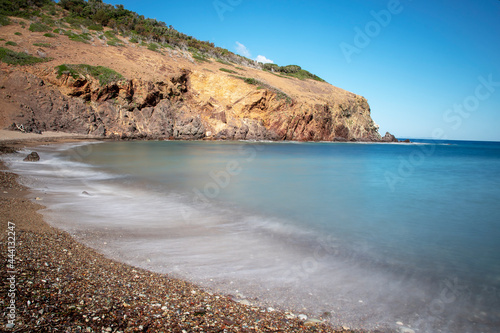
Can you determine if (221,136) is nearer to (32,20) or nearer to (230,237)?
(32,20)

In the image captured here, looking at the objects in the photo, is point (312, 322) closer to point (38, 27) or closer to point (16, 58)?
point (16, 58)

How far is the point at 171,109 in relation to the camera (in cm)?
3353

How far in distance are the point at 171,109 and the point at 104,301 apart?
33.0 m

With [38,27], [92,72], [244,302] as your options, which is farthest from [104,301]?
[38,27]

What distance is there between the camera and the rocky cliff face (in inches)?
998

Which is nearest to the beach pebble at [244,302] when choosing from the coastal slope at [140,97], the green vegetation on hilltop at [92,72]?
the coastal slope at [140,97]

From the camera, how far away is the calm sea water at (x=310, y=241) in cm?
314

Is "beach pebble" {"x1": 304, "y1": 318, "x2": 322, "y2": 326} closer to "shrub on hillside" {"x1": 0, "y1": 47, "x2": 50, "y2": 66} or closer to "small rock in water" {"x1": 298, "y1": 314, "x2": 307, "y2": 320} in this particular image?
"small rock in water" {"x1": 298, "y1": 314, "x2": 307, "y2": 320}

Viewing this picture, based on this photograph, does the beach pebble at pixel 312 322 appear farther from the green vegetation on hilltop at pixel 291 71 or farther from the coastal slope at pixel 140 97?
the green vegetation on hilltop at pixel 291 71

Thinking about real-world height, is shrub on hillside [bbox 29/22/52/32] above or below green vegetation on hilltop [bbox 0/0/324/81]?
below

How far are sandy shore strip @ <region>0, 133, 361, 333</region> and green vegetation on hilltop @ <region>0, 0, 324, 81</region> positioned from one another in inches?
1532

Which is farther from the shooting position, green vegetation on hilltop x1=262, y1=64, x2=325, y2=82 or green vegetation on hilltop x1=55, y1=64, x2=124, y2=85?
green vegetation on hilltop x1=262, y1=64, x2=325, y2=82

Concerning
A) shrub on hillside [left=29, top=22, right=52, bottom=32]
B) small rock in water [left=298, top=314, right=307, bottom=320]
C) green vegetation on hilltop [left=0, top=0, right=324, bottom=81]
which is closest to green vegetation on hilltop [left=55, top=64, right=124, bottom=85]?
green vegetation on hilltop [left=0, top=0, right=324, bottom=81]

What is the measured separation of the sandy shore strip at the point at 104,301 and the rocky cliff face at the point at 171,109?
84.3ft
